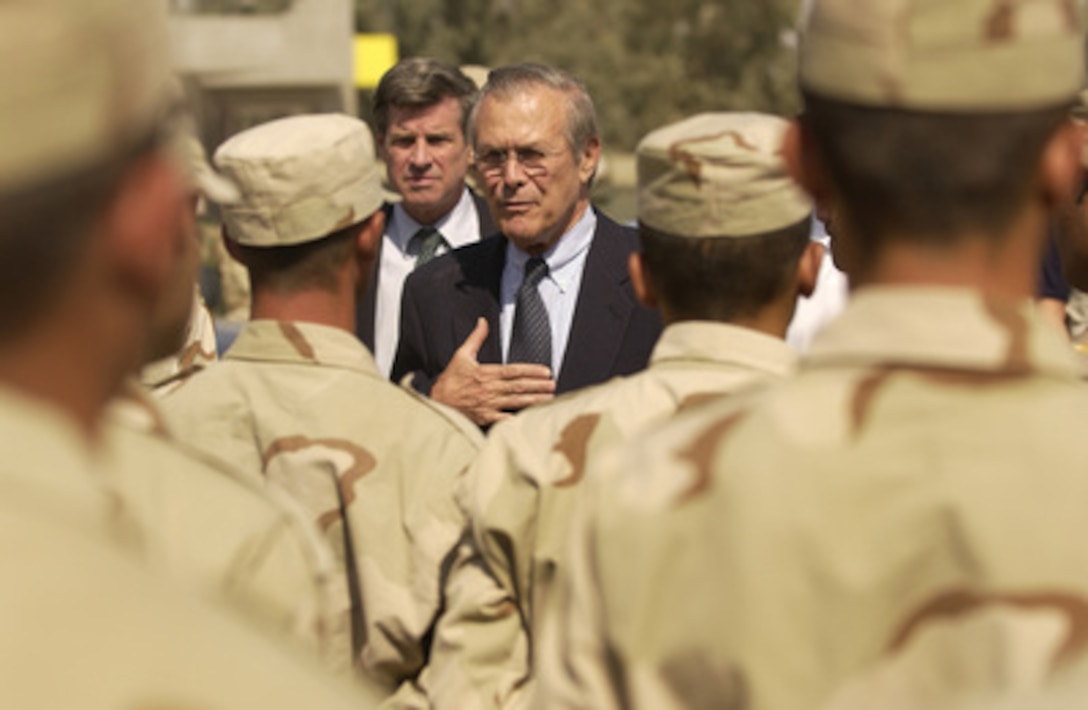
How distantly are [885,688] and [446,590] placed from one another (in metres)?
1.74

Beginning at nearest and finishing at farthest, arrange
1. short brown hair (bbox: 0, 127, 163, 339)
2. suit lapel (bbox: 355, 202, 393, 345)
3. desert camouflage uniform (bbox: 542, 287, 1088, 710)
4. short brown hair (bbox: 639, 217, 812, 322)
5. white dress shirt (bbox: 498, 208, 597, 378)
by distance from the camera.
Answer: short brown hair (bbox: 0, 127, 163, 339)
desert camouflage uniform (bbox: 542, 287, 1088, 710)
short brown hair (bbox: 639, 217, 812, 322)
white dress shirt (bbox: 498, 208, 597, 378)
suit lapel (bbox: 355, 202, 393, 345)

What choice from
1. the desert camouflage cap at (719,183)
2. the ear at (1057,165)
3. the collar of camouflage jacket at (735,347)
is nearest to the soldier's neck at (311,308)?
the desert camouflage cap at (719,183)

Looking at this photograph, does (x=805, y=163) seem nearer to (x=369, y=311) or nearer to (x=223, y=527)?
(x=223, y=527)

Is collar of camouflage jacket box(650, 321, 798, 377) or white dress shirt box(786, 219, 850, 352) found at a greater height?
collar of camouflage jacket box(650, 321, 798, 377)

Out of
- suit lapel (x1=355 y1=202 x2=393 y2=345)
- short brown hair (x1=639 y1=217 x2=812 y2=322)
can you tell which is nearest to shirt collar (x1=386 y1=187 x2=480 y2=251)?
suit lapel (x1=355 y1=202 x2=393 y2=345)

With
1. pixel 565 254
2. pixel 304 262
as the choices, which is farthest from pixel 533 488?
pixel 565 254

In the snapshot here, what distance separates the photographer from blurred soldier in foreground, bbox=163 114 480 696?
3729 mm

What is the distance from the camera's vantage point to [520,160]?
5633 millimetres

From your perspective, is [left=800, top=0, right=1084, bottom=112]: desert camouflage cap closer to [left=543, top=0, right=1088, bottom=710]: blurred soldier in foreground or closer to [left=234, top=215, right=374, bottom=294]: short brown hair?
[left=543, top=0, right=1088, bottom=710]: blurred soldier in foreground

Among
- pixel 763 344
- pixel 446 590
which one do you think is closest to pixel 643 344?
pixel 446 590

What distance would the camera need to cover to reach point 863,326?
7.17ft

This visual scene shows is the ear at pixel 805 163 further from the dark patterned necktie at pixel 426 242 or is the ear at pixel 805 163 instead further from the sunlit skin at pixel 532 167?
the dark patterned necktie at pixel 426 242

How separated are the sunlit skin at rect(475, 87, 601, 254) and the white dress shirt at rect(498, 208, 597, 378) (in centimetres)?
3

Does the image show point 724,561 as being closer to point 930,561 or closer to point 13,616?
point 930,561
